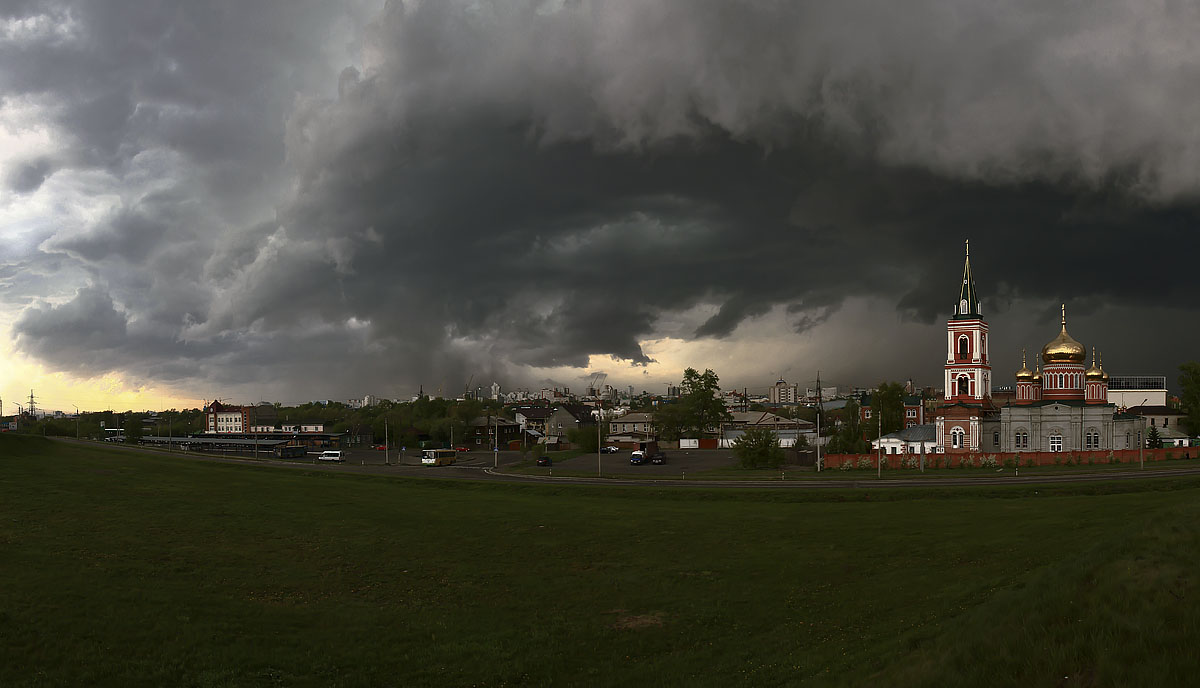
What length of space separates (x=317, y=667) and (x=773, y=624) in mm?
13327

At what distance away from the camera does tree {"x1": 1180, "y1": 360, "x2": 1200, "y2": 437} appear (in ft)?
338

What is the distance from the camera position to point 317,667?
18.6 metres

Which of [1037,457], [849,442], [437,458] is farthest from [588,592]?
[849,442]

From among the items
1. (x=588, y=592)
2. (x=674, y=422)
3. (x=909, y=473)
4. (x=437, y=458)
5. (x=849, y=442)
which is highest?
(x=588, y=592)

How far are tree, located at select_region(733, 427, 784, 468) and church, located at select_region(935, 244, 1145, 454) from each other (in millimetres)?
20774

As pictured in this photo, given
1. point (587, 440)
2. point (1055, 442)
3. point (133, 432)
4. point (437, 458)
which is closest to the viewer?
point (1055, 442)

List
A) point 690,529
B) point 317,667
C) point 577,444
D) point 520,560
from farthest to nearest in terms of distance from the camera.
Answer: point 577,444 < point 690,529 < point 520,560 < point 317,667

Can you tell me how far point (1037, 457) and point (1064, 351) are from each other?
28809 millimetres

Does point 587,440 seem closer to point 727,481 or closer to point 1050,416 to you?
point 727,481

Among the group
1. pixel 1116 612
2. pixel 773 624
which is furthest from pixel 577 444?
pixel 1116 612

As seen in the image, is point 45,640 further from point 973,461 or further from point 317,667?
point 973,461

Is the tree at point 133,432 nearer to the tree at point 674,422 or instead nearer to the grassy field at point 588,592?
the tree at point 674,422

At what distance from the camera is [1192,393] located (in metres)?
104

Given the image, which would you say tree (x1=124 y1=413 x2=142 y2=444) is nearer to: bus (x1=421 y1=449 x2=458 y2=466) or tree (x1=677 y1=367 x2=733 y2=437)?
bus (x1=421 y1=449 x2=458 y2=466)
